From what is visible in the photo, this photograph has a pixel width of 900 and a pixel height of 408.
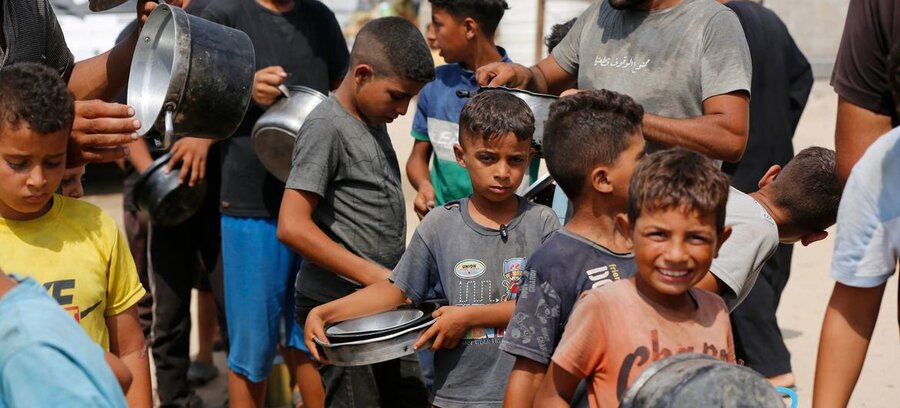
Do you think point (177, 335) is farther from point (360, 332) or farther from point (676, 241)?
point (676, 241)

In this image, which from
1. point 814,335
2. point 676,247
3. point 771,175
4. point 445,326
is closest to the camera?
point 676,247

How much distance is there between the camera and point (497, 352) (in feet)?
11.7

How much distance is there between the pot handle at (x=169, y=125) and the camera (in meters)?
3.93

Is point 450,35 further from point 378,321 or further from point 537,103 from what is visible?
point 378,321

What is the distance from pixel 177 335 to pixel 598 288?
3.35 m

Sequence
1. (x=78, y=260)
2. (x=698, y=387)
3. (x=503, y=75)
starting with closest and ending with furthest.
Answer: (x=698, y=387), (x=78, y=260), (x=503, y=75)

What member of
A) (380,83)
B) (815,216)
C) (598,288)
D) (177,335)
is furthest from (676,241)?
(177,335)

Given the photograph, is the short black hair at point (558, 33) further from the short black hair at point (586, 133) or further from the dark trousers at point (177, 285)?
the short black hair at point (586, 133)

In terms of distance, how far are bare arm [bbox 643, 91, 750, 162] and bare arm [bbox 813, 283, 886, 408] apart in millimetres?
832

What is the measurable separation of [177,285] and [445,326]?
8.55ft

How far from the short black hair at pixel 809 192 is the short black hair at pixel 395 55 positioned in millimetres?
1360

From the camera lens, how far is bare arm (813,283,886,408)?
9.71 ft

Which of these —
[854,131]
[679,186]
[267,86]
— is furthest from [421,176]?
[679,186]

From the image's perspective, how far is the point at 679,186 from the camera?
2.61 m
